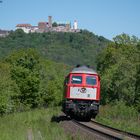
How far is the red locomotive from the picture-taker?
1172 inches

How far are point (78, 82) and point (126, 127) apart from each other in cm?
529

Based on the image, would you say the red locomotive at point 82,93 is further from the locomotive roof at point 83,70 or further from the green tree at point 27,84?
the green tree at point 27,84

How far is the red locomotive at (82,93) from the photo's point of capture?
97.7ft

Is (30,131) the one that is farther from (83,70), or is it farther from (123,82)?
(123,82)

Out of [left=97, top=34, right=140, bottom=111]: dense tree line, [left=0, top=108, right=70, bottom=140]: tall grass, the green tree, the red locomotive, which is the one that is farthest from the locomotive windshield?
the green tree

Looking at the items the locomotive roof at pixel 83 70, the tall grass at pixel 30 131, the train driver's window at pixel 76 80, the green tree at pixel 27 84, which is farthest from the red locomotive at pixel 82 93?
the green tree at pixel 27 84

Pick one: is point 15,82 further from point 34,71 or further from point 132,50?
point 132,50

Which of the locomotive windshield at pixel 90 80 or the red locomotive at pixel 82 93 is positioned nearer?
the red locomotive at pixel 82 93

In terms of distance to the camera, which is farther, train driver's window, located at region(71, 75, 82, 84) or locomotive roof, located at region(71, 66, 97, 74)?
locomotive roof, located at region(71, 66, 97, 74)

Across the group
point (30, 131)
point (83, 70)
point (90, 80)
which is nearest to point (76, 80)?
point (90, 80)

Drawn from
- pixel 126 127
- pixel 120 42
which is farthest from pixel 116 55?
pixel 126 127

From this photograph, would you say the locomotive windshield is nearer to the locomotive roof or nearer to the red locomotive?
the red locomotive

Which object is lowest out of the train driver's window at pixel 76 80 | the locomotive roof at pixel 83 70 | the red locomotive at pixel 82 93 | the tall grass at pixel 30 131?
the tall grass at pixel 30 131

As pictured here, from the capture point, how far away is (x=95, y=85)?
3008 centimetres
